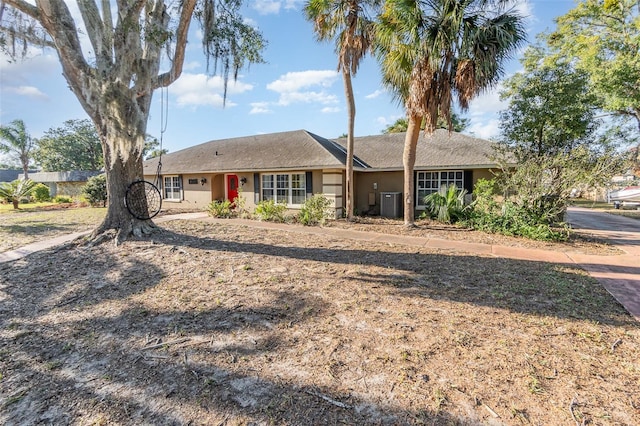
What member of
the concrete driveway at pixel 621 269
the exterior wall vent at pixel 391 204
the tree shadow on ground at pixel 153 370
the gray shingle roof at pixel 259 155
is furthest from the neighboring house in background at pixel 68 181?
the concrete driveway at pixel 621 269

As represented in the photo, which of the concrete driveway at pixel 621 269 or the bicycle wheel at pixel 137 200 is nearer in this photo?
the concrete driveway at pixel 621 269

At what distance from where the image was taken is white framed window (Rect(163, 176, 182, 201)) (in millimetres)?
16844

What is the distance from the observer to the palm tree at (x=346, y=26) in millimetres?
9266

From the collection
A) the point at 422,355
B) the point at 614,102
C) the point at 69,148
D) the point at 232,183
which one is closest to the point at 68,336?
the point at 422,355

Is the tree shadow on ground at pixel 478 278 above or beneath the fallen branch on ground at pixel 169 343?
above

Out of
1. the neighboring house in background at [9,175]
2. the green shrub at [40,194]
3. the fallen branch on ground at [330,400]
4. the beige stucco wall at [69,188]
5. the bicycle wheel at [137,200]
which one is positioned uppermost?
the neighboring house in background at [9,175]

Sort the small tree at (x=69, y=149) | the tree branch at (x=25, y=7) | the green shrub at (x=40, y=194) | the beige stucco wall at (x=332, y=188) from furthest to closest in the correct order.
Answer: the small tree at (x=69, y=149), the green shrub at (x=40, y=194), the beige stucco wall at (x=332, y=188), the tree branch at (x=25, y=7)

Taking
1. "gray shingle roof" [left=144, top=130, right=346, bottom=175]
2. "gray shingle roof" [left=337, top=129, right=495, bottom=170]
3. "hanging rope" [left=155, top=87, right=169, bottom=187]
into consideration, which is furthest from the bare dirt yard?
"gray shingle roof" [left=144, top=130, right=346, bottom=175]

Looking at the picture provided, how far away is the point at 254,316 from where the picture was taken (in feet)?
11.7

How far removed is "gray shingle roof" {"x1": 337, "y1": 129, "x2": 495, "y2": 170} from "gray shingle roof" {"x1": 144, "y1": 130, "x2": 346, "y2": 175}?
151 cm

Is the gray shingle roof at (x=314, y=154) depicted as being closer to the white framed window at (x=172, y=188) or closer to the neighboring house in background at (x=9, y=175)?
the white framed window at (x=172, y=188)

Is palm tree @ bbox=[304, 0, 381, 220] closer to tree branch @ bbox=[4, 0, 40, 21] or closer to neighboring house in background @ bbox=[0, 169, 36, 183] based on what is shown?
tree branch @ bbox=[4, 0, 40, 21]

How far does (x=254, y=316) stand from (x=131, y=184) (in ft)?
→ 16.6

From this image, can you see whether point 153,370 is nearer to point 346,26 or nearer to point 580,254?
point 580,254
